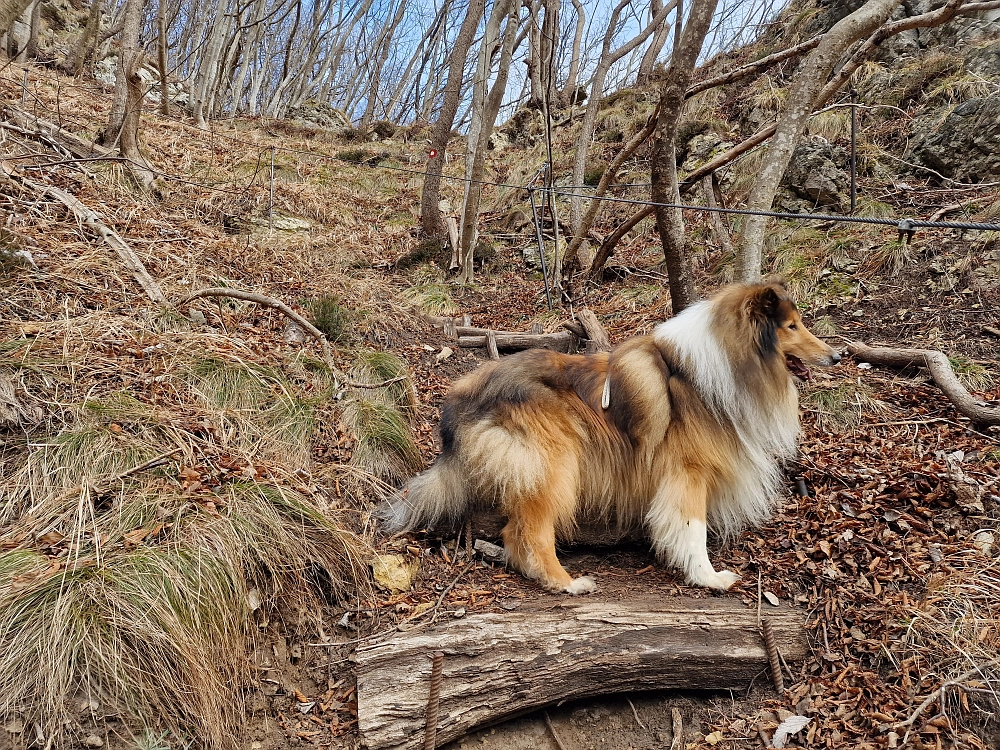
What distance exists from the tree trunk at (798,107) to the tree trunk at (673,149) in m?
0.48

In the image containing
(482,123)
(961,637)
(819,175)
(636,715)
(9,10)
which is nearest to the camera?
(961,637)

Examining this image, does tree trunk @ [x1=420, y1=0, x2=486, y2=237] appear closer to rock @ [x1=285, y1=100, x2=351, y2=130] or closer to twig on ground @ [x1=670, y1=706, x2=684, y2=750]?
twig on ground @ [x1=670, y1=706, x2=684, y2=750]

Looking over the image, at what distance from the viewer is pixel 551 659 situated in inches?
110

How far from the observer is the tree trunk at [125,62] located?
7.09 m

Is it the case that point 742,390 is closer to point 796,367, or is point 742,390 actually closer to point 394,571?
point 796,367

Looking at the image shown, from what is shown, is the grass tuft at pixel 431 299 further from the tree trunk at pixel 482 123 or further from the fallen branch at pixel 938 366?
the fallen branch at pixel 938 366

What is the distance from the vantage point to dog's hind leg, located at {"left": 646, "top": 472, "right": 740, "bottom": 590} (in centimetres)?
340

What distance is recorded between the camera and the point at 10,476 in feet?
9.64

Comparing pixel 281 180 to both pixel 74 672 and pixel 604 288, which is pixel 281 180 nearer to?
pixel 604 288

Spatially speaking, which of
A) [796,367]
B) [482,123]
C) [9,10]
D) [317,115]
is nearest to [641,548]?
[796,367]

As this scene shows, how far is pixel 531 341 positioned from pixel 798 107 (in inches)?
127

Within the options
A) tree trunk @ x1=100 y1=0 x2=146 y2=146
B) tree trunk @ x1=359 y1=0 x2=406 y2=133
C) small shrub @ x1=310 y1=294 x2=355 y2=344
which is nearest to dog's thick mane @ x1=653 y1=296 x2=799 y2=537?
small shrub @ x1=310 y1=294 x2=355 y2=344

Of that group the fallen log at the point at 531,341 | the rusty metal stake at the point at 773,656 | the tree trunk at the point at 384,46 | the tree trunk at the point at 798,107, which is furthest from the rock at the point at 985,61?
the tree trunk at the point at 384,46

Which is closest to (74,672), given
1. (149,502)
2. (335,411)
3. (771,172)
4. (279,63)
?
(149,502)
